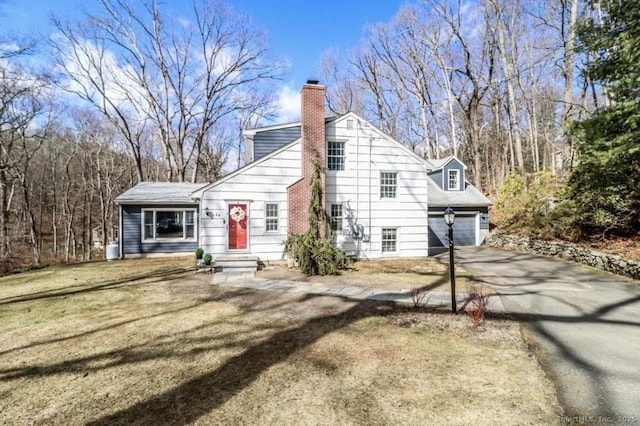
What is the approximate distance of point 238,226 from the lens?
11.9 meters

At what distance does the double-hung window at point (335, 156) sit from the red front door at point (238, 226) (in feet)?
12.5

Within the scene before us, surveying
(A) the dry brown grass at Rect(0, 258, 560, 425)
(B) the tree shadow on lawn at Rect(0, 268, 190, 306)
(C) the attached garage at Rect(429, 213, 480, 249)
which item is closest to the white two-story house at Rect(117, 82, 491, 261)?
(B) the tree shadow on lawn at Rect(0, 268, 190, 306)

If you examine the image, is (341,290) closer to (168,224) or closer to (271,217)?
(271,217)

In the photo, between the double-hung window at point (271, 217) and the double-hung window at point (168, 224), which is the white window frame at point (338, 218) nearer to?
the double-hung window at point (271, 217)

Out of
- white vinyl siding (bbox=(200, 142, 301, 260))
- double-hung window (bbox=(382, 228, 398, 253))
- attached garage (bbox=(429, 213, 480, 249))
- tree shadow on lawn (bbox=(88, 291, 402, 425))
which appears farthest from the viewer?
attached garage (bbox=(429, 213, 480, 249))

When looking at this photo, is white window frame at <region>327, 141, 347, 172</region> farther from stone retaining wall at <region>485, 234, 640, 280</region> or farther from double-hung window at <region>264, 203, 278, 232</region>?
stone retaining wall at <region>485, 234, 640, 280</region>

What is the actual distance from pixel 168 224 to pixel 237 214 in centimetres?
558

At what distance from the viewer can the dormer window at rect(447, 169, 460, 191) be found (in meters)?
19.2

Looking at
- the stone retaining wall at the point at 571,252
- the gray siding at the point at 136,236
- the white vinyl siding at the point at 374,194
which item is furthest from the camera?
the gray siding at the point at 136,236

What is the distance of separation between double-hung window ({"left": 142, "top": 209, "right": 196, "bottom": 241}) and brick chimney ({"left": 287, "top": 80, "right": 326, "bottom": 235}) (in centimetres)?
651

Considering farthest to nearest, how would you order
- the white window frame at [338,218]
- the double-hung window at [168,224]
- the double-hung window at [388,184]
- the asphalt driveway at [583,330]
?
the double-hung window at [168,224] → the double-hung window at [388,184] → the white window frame at [338,218] → the asphalt driveway at [583,330]

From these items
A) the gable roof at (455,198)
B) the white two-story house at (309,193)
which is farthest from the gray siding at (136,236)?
the gable roof at (455,198)

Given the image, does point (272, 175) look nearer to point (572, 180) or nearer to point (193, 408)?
point (193, 408)

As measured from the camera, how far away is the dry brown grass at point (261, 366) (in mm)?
3162
